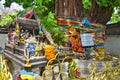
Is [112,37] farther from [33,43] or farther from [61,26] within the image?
[33,43]

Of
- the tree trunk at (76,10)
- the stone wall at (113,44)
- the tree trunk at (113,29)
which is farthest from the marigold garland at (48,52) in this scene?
the stone wall at (113,44)

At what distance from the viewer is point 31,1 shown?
52.9 feet

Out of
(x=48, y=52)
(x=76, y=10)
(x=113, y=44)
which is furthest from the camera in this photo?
(x=113, y=44)

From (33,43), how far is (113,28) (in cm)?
1354

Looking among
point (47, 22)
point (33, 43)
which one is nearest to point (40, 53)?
point (33, 43)

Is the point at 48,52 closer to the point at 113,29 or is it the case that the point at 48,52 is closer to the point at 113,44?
the point at 113,29

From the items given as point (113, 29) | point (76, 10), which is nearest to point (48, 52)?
point (76, 10)

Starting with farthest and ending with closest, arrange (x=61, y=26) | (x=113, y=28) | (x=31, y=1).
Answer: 1. (x=113, y=28)
2. (x=31, y=1)
3. (x=61, y=26)

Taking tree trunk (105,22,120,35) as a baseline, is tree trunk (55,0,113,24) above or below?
above

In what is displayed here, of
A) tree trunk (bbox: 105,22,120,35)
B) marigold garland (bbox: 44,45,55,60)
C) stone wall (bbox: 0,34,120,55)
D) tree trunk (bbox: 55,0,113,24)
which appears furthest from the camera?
stone wall (bbox: 0,34,120,55)

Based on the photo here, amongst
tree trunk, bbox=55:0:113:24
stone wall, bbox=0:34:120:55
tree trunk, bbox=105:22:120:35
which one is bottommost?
stone wall, bbox=0:34:120:55

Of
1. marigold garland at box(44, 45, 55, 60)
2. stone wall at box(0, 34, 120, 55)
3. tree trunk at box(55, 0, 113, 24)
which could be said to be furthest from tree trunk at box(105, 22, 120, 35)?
marigold garland at box(44, 45, 55, 60)

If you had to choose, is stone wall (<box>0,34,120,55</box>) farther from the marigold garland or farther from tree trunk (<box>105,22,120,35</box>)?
the marigold garland

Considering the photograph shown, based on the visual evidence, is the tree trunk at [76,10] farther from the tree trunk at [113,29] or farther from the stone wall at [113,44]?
the stone wall at [113,44]
